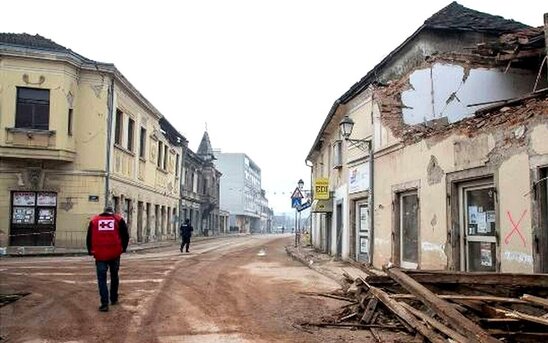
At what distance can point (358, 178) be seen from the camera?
16594 mm

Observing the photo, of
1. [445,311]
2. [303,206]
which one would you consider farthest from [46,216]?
[445,311]

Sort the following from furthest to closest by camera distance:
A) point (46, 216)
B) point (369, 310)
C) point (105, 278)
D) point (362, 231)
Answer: point (46, 216)
point (362, 231)
point (105, 278)
point (369, 310)

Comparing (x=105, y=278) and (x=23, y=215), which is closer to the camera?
(x=105, y=278)

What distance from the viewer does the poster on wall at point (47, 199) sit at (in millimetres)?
23938

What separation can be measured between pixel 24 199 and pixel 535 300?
22.2 m

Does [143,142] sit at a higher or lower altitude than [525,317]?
higher

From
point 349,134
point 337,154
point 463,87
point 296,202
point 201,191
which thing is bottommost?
point 296,202

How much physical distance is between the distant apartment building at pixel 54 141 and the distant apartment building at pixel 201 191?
20.7 m

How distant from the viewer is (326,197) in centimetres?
2111

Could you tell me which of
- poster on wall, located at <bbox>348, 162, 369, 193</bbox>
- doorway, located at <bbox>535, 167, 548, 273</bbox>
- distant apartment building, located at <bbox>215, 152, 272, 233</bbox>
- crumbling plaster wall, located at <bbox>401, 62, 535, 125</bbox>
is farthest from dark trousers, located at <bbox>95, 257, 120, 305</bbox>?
distant apartment building, located at <bbox>215, 152, 272, 233</bbox>

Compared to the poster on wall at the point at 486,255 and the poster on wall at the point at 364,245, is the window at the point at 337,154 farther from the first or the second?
the poster on wall at the point at 486,255

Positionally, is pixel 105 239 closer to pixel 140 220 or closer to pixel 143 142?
pixel 140 220

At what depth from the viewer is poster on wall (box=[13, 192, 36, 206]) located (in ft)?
77.3

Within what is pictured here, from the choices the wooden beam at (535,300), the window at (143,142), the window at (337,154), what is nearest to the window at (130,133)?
the window at (143,142)
